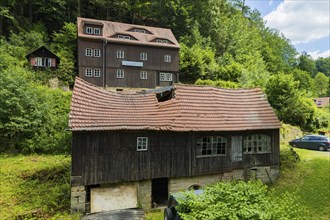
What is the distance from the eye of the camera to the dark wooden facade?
41.3 feet

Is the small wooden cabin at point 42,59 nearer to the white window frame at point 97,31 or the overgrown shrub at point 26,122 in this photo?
the white window frame at point 97,31

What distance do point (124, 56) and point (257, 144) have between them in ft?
71.0

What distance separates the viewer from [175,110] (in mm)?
15133

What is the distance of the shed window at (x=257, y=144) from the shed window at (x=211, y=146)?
5.97 feet

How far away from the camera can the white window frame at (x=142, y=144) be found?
13.7 metres

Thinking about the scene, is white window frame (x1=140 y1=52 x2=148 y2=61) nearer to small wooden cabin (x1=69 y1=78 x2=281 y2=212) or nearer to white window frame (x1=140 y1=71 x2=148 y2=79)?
white window frame (x1=140 y1=71 x2=148 y2=79)

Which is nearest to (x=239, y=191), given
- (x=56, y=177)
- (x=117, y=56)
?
(x=56, y=177)

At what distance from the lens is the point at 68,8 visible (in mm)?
40625

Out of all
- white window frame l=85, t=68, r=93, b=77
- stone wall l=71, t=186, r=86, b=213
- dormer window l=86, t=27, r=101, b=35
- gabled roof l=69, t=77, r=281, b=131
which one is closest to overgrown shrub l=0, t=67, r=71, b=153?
gabled roof l=69, t=77, r=281, b=131

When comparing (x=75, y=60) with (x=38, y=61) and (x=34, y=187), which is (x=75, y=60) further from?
(x=34, y=187)

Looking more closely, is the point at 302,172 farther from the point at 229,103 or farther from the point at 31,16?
the point at 31,16

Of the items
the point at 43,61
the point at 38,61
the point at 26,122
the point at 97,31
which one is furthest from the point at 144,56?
the point at 26,122

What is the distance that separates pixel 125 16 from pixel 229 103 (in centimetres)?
3590

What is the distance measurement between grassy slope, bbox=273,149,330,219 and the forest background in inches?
417
